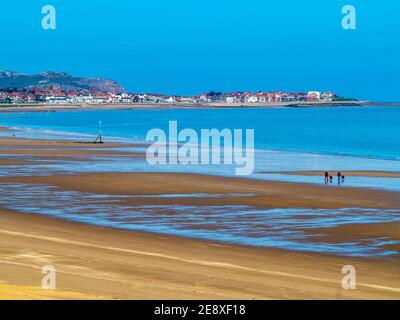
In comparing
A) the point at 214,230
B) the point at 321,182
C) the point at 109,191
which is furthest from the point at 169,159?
the point at 214,230

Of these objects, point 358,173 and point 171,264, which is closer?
point 171,264

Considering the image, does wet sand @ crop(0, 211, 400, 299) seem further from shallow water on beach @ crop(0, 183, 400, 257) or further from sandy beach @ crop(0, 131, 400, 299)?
shallow water on beach @ crop(0, 183, 400, 257)

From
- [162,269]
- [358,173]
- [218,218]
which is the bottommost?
[162,269]

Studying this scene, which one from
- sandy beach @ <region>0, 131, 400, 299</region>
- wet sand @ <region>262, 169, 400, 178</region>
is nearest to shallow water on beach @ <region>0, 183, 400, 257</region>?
sandy beach @ <region>0, 131, 400, 299</region>

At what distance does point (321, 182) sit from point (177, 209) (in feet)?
36.2

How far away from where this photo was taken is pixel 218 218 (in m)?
22.6

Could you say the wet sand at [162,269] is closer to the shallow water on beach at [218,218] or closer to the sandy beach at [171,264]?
the sandy beach at [171,264]

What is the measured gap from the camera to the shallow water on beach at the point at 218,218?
18906 mm

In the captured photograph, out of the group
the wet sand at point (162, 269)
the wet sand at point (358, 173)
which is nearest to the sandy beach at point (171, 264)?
the wet sand at point (162, 269)

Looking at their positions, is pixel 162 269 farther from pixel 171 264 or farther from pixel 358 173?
pixel 358 173

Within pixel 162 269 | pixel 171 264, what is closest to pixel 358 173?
pixel 171 264

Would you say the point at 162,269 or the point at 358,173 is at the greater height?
the point at 358,173

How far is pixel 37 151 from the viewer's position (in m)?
51.2

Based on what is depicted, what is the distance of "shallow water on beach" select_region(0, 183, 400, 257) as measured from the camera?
18.9m
